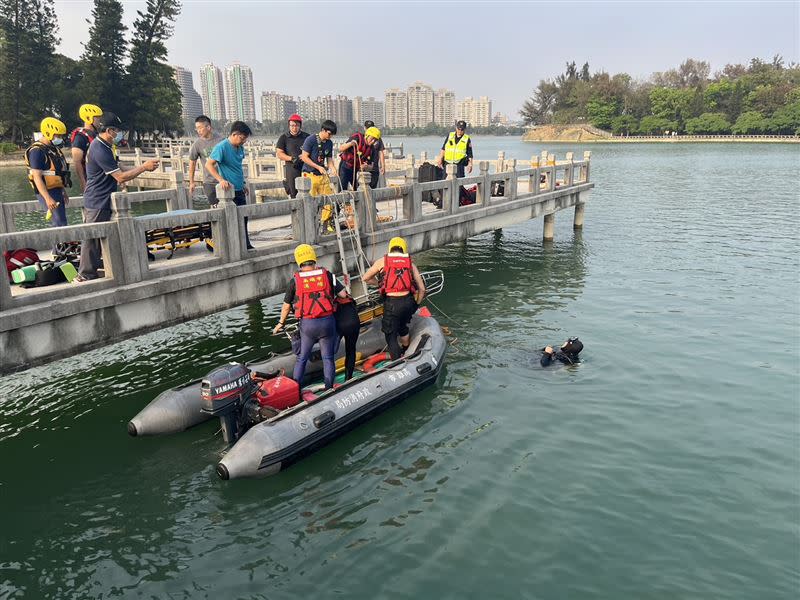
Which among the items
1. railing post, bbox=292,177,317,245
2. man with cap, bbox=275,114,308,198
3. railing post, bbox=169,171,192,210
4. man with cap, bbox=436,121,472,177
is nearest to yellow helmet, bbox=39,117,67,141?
railing post, bbox=169,171,192,210

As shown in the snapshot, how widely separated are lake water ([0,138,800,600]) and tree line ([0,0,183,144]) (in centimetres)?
6486

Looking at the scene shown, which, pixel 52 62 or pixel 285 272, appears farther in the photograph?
pixel 52 62

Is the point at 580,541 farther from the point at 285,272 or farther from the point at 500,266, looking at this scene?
the point at 500,266

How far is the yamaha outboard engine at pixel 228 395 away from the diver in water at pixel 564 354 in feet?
18.1

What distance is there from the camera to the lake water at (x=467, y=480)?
19.0ft

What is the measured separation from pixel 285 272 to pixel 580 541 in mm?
6942

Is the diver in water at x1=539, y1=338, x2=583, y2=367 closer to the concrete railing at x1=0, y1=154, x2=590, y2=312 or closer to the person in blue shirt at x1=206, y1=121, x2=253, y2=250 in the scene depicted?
the concrete railing at x1=0, y1=154, x2=590, y2=312

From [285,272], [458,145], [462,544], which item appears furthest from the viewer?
[458,145]

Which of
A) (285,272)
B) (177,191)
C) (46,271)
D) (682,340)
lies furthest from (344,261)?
(682,340)

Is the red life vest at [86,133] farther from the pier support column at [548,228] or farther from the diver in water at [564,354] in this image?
the pier support column at [548,228]

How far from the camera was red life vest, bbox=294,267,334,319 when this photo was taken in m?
8.10

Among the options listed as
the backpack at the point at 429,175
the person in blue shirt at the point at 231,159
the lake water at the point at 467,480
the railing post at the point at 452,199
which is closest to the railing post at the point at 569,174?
the backpack at the point at 429,175

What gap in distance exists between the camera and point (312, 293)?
8.11 metres

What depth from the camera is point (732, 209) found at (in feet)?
95.9
